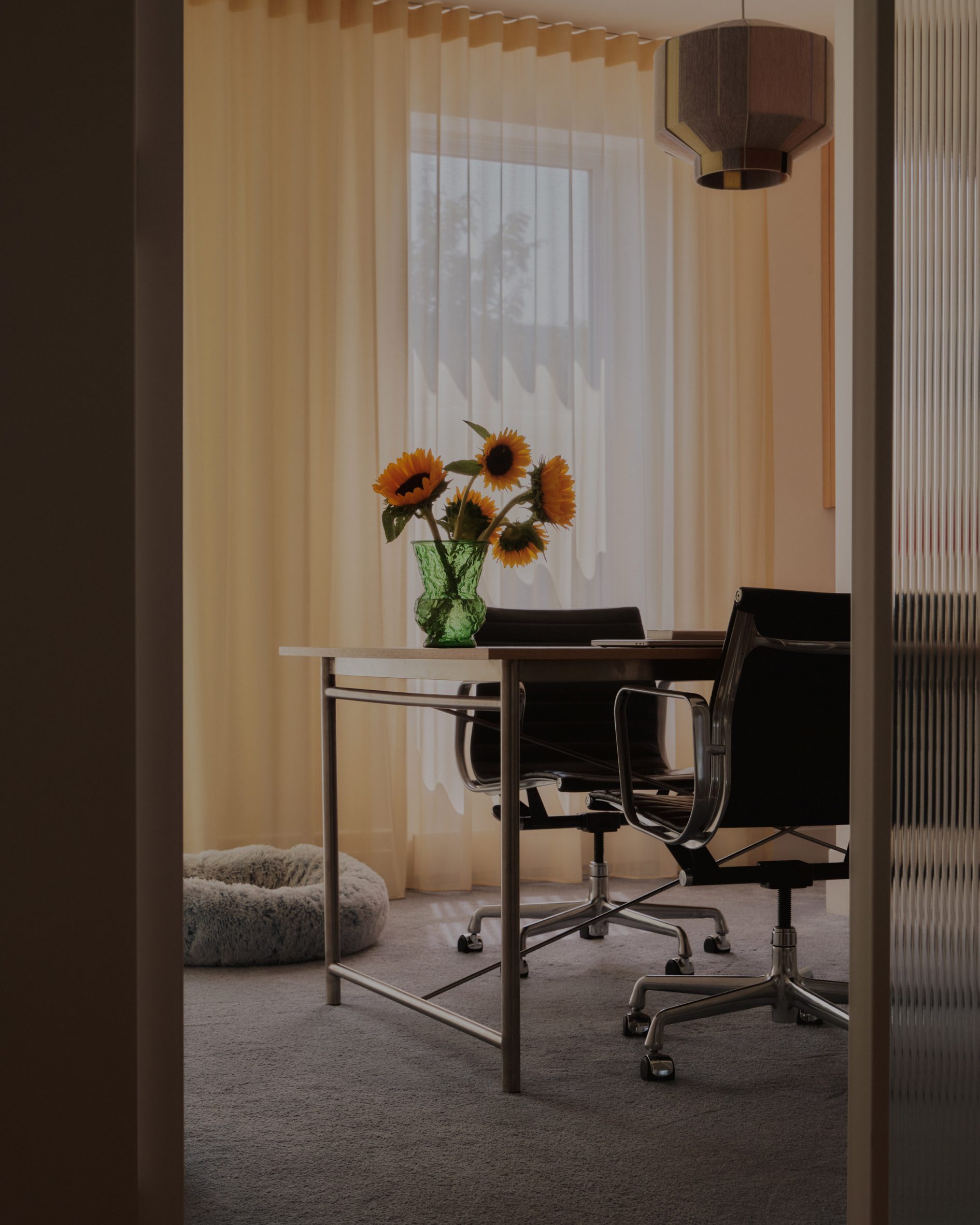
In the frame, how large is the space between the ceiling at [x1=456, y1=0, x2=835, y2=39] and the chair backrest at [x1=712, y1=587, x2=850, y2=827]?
2537mm

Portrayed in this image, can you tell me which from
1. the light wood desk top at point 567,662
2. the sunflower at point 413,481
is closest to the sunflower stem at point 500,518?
the sunflower at point 413,481

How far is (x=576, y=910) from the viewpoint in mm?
2910

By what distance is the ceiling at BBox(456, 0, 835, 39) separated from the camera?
375cm

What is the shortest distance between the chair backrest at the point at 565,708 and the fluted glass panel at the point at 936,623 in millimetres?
1868

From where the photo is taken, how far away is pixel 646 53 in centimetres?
397

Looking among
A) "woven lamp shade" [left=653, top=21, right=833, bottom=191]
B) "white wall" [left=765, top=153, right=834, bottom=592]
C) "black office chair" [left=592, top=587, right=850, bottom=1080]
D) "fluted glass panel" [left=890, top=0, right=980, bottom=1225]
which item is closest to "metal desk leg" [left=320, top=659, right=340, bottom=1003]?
"black office chair" [left=592, top=587, right=850, bottom=1080]

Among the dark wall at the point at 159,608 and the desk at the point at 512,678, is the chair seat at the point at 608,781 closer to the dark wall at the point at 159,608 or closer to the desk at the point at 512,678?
the desk at the point at 512,678

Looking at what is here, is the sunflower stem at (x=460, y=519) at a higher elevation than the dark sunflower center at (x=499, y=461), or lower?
lower

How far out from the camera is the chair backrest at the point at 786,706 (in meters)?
1.96

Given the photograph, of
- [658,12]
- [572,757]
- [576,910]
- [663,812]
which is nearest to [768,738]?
[663,812]

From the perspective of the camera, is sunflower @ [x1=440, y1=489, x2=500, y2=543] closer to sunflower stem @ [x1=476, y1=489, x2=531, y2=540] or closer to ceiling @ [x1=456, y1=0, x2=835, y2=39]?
sunflower stem @ [x1=476, y1=489, x2=531, y2=540]

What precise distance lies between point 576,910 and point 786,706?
3.66 feet

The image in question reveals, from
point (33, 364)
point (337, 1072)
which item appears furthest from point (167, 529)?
point (337, 1072)

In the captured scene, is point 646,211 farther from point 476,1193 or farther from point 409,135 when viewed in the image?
point 476,1193
